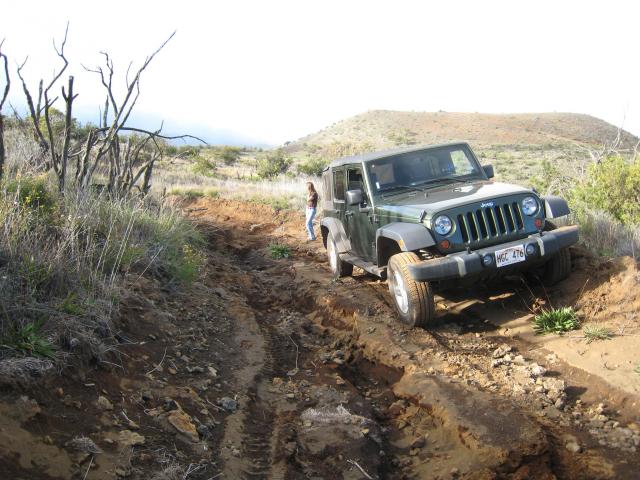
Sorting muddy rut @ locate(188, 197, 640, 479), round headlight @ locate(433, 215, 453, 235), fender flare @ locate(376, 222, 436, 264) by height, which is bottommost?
muddy rut @ locate(188, 197, 640, 479)

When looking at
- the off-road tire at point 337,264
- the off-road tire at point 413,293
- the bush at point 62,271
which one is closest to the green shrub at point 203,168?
the off-road tire at point 337,264

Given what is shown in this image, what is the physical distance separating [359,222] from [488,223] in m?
2.02

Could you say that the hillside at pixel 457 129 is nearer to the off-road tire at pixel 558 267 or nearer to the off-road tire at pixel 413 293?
the off-road tire at pixel 558 267

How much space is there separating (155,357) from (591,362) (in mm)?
3658

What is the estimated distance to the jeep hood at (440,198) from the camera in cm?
558

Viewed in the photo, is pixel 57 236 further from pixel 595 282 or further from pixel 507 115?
pixel 507 115

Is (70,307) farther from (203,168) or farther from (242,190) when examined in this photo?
(203,168)

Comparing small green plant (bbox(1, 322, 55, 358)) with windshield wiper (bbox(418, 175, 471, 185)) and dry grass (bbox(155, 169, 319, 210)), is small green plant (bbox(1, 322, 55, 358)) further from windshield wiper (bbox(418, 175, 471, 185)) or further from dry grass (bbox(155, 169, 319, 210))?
dry grass (bbox(155, 169, 319, 210))

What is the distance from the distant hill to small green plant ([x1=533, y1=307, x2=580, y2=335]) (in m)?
54.0

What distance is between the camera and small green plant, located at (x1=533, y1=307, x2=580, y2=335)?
17.1 ft

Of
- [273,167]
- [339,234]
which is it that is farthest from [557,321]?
[273,167]

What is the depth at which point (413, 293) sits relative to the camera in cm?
546

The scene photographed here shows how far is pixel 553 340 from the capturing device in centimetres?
510

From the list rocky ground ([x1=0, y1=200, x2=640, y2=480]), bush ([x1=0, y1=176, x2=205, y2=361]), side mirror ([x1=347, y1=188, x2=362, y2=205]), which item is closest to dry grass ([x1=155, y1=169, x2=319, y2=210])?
side mirror ([x1=347, y1=188, x2=362, y2=205])
